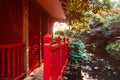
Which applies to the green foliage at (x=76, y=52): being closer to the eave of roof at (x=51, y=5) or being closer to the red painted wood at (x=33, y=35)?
the eave of roof at (x=51, y=5)

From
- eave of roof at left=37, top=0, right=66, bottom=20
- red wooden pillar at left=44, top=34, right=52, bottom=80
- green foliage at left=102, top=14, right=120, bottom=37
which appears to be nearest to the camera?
red wooden pillar at left=44, top=34, right=52, bottom=80

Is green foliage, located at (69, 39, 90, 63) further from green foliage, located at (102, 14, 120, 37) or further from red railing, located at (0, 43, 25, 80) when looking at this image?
red railing, located at (0, 43, 25, 80)

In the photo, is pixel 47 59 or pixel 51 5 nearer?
pixel 47 59

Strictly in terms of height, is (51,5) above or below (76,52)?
above

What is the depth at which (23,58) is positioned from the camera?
244 inches

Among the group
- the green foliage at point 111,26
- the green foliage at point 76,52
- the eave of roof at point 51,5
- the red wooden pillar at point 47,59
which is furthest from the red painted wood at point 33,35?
the green foliage at point 111,26

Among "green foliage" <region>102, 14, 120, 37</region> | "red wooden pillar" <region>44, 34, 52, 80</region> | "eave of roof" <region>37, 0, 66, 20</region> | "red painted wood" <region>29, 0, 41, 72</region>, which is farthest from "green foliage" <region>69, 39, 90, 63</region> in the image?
"red wooden pillar" <region>44, 34, 52, 80</region>

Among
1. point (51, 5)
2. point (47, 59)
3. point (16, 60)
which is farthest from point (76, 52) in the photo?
point (47, 59)

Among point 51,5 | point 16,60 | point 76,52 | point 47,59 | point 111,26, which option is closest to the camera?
point 47,59

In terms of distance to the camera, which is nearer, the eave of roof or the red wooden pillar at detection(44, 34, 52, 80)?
the red wooden pillar at detection(44, 34, 52, 80)

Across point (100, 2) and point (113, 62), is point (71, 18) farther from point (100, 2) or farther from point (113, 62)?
point (113, 62)

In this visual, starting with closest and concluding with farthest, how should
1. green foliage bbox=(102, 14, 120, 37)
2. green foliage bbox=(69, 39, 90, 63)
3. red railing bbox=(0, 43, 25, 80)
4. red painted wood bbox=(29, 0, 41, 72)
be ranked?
red railing bbox=(0, 43, 25, 80), red painted wood bbox=(29, 0, 41, 72), green foliage bbox=(69, 39, 90, 63), green foliage bbox=(102, 14, 120, 37)

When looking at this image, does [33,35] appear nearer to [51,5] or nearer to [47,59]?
[51,5]

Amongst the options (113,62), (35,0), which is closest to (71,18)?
(113,62)
